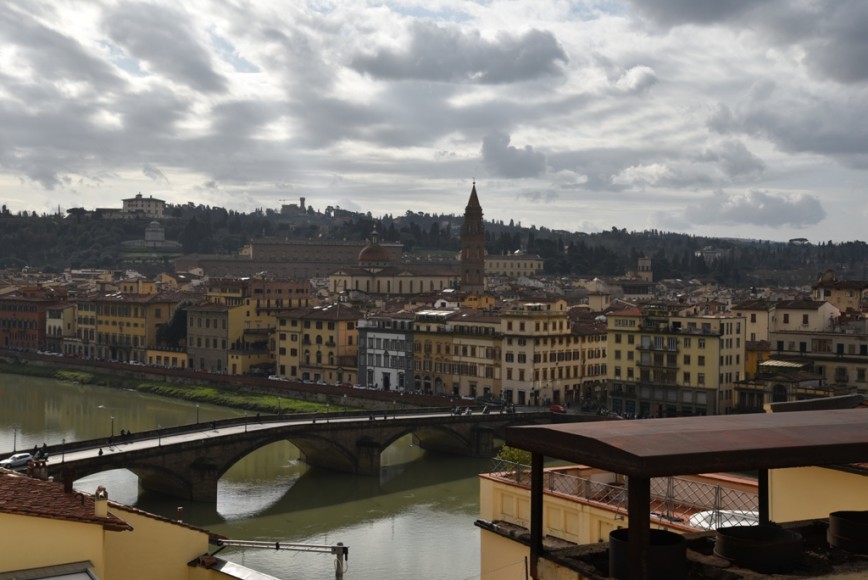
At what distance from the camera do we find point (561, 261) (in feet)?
413

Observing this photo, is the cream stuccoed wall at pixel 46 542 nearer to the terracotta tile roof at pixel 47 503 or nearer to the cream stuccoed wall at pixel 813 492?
the terracotta tile roof at pixel 47 503

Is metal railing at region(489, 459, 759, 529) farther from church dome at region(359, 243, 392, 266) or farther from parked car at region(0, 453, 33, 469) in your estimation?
church dome at region(359, 243, 392, 266)

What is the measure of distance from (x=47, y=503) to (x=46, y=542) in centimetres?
63

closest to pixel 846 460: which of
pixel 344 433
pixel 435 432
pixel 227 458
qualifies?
pixel 227 458

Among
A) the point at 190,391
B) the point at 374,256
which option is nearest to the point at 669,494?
the point at 190,391

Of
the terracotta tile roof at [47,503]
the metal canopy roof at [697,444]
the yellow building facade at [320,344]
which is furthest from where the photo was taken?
the yellow building facade at [320,344]

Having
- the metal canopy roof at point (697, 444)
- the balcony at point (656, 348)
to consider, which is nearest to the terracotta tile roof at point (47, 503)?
the metal canopy roof at point (697, 444)

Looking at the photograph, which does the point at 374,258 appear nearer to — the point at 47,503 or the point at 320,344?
the point at 320,344

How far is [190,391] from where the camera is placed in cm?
5462

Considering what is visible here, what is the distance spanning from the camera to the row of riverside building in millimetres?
43844

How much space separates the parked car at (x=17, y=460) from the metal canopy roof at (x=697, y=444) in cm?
2174

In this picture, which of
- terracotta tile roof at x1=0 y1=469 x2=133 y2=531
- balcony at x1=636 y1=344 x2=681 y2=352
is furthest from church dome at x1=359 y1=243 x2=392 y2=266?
terracotta tile roof at x1=0 y1=469 x2=133 y2=531

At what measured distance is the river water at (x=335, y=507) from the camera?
2255 centimetres

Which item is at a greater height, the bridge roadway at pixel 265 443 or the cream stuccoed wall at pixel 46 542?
the cream stuccoed wall at pixel 46 542
